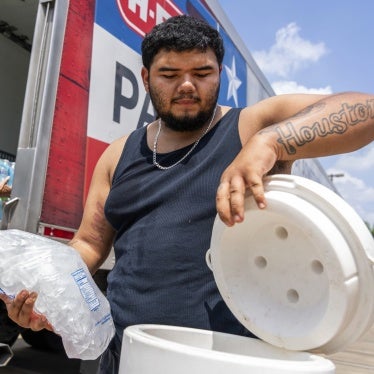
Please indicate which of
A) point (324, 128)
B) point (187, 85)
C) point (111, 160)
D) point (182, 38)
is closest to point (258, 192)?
point (324, 128)

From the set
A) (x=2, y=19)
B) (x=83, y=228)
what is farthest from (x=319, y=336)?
(x=2, y=19)

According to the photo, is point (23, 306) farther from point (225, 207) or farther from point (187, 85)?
point (187, 85)

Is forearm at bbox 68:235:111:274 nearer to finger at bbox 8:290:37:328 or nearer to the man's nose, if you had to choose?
finger at bbox 8:290:37:328

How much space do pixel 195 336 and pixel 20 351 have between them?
10.1 feet

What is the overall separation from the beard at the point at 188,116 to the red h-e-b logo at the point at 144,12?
50.3 inches

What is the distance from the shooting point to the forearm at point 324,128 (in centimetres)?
111

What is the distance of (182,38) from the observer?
1396mm

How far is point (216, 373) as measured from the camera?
799 mm

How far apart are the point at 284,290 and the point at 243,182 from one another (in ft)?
0.85

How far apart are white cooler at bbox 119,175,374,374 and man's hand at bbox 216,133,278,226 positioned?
0.03 m

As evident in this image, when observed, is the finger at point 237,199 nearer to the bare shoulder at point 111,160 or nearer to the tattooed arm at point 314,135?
the tattooed arm at point 314,135

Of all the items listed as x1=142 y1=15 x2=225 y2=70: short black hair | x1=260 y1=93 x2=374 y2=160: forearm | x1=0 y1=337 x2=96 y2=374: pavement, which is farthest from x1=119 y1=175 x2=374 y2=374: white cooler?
x1=0 y1=337 x2=96 y2=374: pavement

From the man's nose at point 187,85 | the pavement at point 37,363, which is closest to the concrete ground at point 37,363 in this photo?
the pavement at point 37,363

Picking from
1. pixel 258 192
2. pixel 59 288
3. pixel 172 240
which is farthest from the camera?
pixel 172 240
